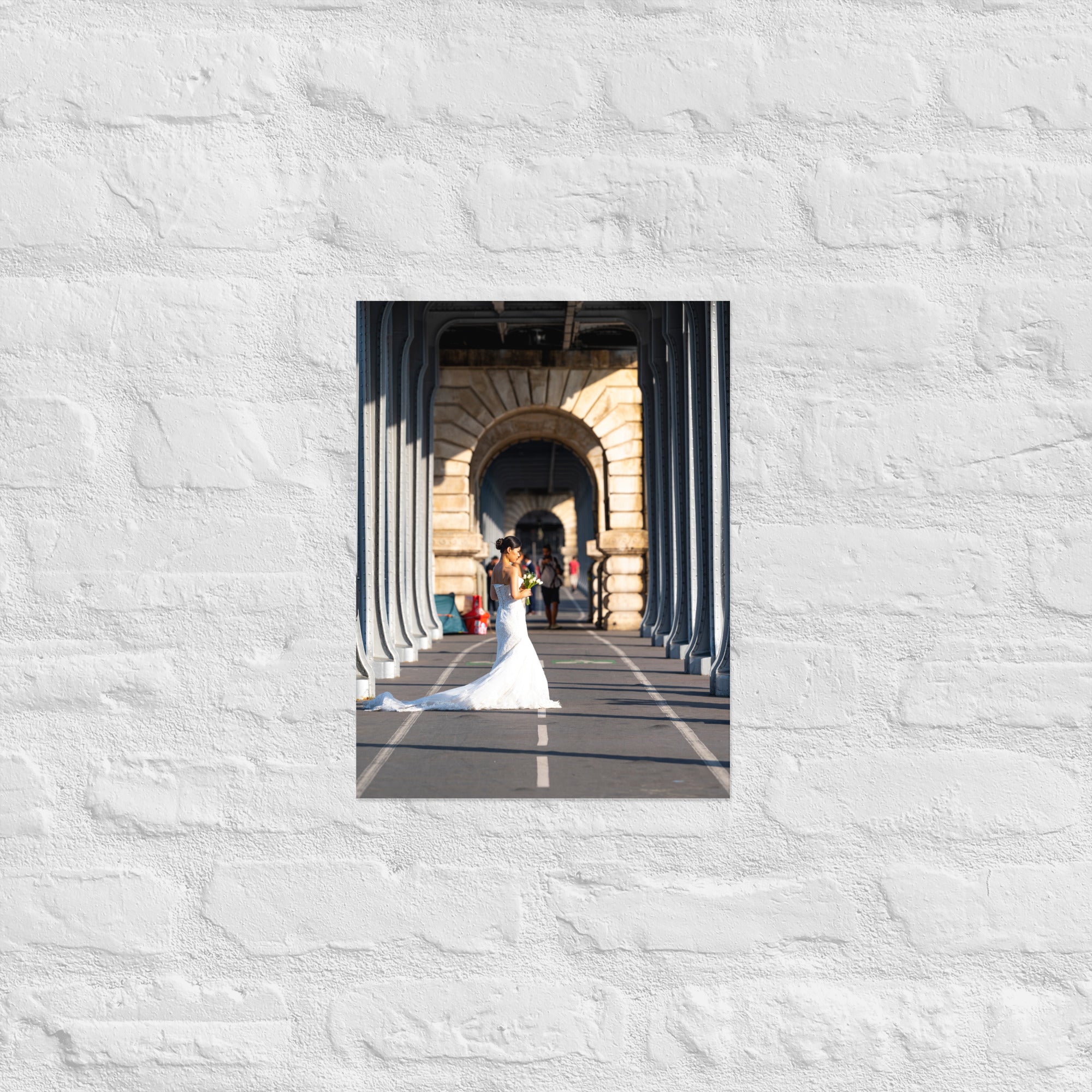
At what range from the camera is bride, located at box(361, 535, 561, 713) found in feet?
39.1

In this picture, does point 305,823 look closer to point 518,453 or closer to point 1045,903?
point 1045,903

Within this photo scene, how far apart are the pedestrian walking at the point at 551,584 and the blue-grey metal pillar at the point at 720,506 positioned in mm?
10708

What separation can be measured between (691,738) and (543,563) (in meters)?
17.8

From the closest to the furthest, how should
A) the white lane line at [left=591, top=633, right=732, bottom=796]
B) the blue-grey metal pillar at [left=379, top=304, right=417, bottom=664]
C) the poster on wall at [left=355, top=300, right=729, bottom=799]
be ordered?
1. the white lane line at [left=591, top=633, right=732, bottom=796]
2. the poster on wall at [left=355, top=300, right=729, bottom=799]
3. the blue-grey metal pillar at [left=379, top=304, right=417, bottom=664]

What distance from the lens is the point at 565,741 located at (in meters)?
8.77

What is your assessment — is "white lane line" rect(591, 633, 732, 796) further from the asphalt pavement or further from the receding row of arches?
the receding row of arches

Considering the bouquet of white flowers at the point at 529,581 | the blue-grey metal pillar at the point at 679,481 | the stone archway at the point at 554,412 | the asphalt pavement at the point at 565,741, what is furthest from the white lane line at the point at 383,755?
the stone archway at the point at 554,412

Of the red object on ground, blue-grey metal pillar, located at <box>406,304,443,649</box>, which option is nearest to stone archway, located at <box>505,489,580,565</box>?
the red object on ground

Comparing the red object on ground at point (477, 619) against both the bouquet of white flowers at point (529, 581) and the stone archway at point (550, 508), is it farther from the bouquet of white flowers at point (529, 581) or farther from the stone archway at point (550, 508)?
the stone archway at point (550, 508)

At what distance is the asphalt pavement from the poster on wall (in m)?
0.04

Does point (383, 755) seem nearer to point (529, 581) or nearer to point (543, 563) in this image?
point (529, 581)

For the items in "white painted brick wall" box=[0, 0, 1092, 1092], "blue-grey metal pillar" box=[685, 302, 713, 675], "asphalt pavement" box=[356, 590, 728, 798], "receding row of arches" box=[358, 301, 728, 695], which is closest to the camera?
"white painted brick wall" box=[0, 0, 1092, 1092]

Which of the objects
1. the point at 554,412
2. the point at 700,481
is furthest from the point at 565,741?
the point at 554,412

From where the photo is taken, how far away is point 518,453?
4522 cm
